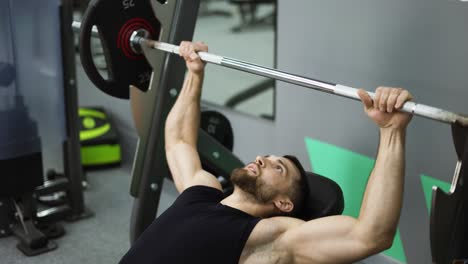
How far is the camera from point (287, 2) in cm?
263

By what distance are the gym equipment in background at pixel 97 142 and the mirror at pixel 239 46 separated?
670 millimetres

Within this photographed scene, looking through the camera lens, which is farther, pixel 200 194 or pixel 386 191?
pixel 200 194

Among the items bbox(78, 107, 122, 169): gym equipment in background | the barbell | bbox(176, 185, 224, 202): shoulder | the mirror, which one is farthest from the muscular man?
bbox(78, 107, 122, 169): gym equipment in background

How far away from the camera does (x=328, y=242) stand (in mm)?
1456

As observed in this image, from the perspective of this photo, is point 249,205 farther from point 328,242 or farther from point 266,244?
point 328,242

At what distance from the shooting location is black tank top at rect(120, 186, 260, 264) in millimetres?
1600

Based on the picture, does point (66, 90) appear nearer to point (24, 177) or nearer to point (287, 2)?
point (24, 177)

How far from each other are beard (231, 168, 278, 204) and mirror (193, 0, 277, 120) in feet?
4.12

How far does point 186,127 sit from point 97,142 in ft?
5.59

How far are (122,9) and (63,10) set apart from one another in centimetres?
81

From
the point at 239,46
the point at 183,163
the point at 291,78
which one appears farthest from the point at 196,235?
the point at 239,46

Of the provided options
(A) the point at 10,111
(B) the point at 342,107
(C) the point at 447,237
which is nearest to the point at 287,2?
(B) the point at 342,107

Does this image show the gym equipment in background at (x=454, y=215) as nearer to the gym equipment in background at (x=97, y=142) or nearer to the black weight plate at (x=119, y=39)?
the black weight plate at (x=119, y=39)

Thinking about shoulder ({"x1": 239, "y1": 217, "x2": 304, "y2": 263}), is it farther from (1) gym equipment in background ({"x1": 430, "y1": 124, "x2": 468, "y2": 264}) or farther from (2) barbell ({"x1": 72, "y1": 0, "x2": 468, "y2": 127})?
(2) barbell ({"x1": 72, "y1": 0, "x2": 468, "y2": 127})
